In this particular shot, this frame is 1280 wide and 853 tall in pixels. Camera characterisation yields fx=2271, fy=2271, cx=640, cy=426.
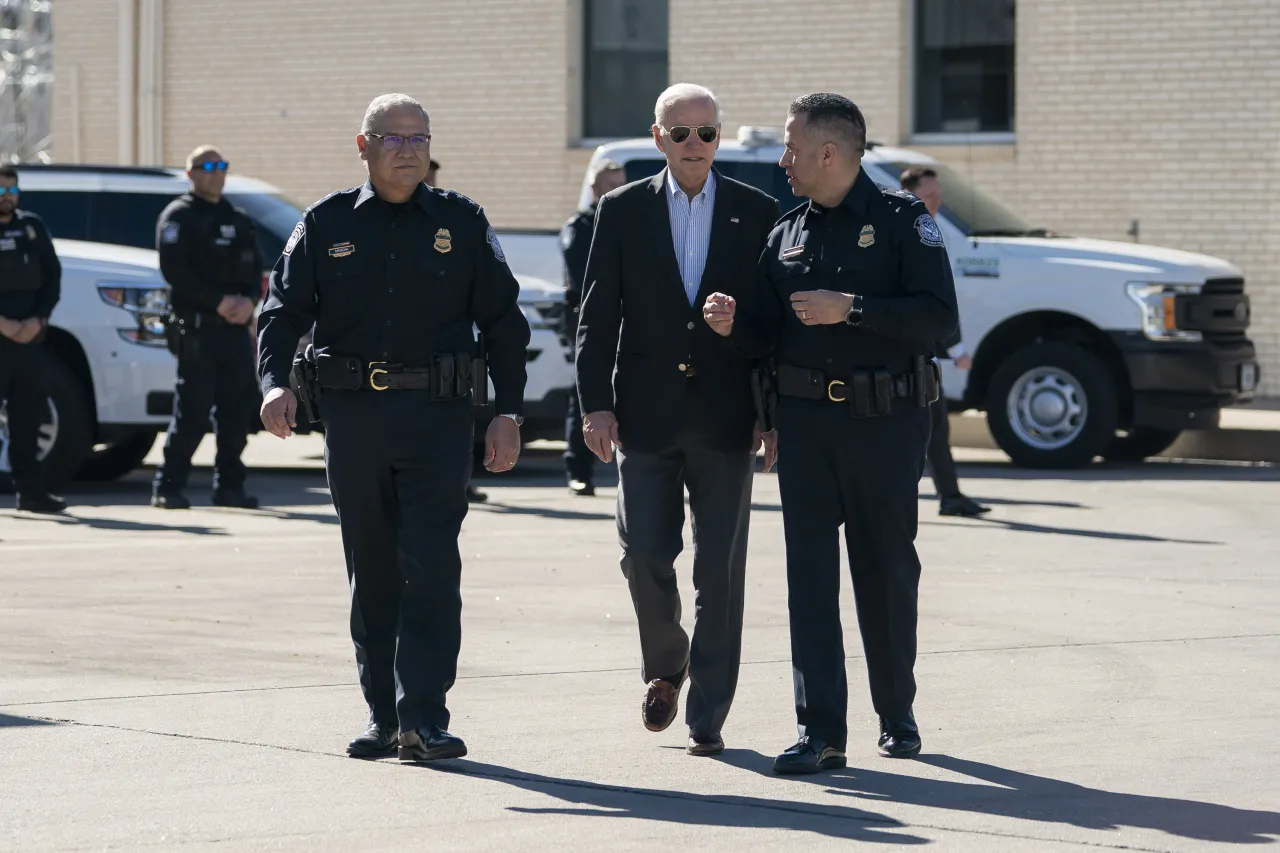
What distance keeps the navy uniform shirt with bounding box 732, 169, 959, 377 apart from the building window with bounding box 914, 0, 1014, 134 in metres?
13.8

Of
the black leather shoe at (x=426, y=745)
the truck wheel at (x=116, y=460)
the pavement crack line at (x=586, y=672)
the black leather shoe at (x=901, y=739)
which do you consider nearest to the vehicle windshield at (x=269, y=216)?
the truck wheel at (x=116, y=460)

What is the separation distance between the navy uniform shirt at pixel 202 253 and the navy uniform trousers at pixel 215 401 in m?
0.20

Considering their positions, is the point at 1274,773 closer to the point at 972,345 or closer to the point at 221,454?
the point at 221,454

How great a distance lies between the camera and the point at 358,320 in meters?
6.02

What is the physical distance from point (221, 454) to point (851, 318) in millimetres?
7184

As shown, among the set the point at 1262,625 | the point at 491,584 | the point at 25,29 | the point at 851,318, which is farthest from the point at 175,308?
the point at 25,29

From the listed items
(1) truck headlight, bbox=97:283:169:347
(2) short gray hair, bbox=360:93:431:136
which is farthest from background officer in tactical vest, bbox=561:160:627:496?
(2) short gray hair, bbox=360:93:431:136

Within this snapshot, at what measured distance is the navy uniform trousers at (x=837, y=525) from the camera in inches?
235

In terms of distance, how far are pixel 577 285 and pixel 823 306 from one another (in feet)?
22.8

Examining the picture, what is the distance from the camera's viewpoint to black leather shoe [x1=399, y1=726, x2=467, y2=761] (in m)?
5.97

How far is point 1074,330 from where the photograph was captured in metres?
14.9

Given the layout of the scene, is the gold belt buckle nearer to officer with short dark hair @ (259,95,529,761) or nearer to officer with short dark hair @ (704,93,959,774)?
officer with short dark hair @ (259,95,529,761)

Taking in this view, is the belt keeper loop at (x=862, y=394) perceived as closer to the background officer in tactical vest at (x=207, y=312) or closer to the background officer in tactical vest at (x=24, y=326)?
the background officer in tactical vest at (x=207, y=312)

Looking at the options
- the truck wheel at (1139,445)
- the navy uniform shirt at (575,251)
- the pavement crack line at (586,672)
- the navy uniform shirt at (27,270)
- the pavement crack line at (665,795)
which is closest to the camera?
the pavement crack line at (665,795)
